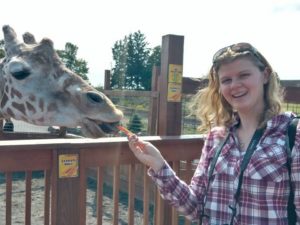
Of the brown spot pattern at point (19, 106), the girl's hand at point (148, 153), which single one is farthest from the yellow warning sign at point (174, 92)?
the brown spot pattern at point (19, 106)

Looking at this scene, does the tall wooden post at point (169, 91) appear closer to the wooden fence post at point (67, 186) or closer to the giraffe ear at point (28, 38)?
the wooden fence post at point (67, 186)

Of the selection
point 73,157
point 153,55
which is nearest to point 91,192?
point 73,157

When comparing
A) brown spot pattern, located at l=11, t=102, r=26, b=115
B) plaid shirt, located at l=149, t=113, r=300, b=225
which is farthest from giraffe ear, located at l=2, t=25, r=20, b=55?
plaid shirt, located at l=149, t=113, r=300, b=225

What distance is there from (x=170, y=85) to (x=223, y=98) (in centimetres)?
94

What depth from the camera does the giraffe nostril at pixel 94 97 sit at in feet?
9.20

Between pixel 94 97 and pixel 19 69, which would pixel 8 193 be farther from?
pixel 19 69

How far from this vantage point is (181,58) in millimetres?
2982

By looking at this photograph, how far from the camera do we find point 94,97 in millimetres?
2828

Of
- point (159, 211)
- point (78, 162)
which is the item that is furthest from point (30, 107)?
point (159, 211)

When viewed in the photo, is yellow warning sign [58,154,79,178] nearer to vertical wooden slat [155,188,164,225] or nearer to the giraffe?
the giraffe

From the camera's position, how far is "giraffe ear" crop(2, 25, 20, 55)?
3.22 metres

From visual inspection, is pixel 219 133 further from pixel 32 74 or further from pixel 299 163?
pixel 32 74

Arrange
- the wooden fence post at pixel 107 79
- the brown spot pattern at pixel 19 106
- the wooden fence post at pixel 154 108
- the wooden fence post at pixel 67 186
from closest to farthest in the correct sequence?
Result: the wooden fence post at pixel 67 186, the brown spot pattern at pixel 19 106, the wooden fence post at pixel 154 108, the wooden fence post at pixel 107 79

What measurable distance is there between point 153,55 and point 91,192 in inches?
1771
